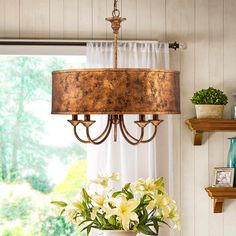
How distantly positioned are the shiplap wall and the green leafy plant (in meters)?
0.18

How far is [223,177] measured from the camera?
3838 millimetres

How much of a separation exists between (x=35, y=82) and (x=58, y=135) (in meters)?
0.39

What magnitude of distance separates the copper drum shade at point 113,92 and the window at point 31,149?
1.94 metres

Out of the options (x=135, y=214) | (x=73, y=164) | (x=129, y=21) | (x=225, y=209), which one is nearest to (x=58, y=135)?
(x=73, y=164)

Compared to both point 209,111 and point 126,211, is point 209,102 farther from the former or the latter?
point 126,211

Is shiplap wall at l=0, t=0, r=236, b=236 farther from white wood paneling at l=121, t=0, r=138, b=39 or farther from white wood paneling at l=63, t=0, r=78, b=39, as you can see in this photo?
white wood paneling at l=63, t=0, r=78, b=39

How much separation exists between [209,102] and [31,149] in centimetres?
122

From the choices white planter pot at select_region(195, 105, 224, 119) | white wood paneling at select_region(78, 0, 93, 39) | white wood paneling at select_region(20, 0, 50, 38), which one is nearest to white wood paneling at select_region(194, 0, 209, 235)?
white planter pot at select_region(195, 105, 224, 119)

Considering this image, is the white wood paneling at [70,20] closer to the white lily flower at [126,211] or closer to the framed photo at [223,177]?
the framed photo at [223,177]

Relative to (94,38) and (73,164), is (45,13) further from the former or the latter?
(73,164)

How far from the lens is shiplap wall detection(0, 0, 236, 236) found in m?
3.93

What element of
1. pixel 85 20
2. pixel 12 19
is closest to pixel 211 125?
pixel 85 20

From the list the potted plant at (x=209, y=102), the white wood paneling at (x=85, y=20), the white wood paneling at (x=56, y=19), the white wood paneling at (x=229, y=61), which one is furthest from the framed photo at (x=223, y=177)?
the white wood paneling at (x=56, y=19)

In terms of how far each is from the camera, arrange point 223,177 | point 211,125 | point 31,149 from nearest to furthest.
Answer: point 211,125 → point 223,177 → point 31,149
